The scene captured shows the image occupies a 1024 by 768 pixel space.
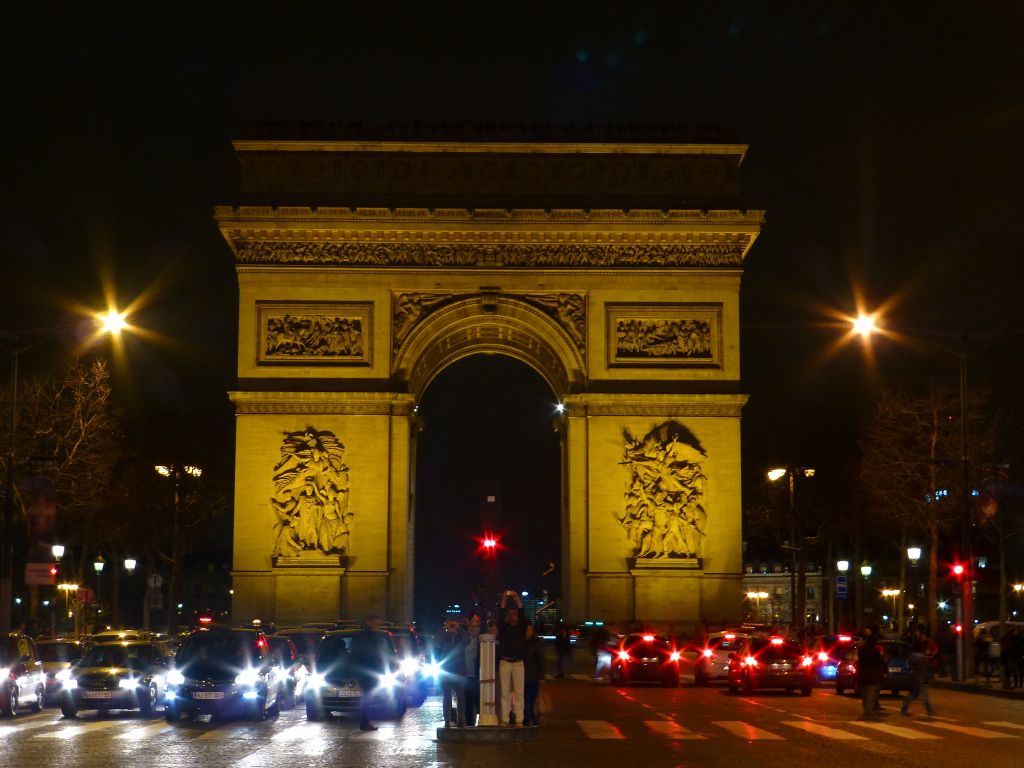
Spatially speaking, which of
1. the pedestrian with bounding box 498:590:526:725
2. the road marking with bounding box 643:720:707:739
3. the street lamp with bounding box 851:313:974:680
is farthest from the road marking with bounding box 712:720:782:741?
the street lamp with bounding box 851:313:974:680

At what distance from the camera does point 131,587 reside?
13825 centimetres

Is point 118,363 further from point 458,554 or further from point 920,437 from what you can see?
point 920,437

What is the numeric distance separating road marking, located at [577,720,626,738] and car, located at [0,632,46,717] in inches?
456

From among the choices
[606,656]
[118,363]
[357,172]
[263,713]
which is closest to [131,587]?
[118,363]

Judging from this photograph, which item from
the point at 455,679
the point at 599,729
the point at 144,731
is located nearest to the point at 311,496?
the point at 144,731

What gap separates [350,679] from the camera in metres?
30.3

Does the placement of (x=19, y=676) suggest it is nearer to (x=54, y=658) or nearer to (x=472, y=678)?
(x=54, y=658)

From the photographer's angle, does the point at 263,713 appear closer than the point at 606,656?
Yes

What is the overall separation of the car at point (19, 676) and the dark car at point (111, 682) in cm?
91

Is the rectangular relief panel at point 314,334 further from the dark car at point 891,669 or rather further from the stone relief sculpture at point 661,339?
the dark car at point 891,669

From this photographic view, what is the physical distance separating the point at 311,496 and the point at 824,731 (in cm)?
2991

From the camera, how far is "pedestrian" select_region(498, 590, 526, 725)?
2583 cm

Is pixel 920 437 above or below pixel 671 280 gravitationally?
below

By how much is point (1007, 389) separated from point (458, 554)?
46.1 m
